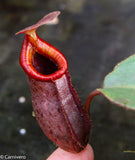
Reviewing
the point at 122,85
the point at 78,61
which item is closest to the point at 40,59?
the point at 122,85

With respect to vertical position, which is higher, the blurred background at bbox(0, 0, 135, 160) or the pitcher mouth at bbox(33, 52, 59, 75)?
the pitcher mouth at bbox(33, 52, 59, 75)

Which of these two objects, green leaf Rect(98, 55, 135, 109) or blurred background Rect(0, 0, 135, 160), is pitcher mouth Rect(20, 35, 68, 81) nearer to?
green leaf Rect(98, 55, 135, 109)

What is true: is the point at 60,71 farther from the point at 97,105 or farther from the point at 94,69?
the point at 94,69

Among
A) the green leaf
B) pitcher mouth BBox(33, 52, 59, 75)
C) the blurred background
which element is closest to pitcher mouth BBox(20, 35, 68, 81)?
pitcher mouth BBox(33, 52, 59, 75)

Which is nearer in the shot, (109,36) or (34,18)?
(109,36)

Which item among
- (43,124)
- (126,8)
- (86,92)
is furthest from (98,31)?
(43,124)

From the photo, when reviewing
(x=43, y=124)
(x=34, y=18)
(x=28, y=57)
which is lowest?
(x=34, y=18)
